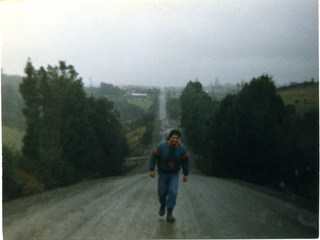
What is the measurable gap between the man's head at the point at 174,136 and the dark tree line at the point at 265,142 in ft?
1.02

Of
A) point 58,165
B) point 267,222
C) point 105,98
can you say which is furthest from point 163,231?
point 105,98

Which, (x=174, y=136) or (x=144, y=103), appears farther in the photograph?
(x=144, y=103)

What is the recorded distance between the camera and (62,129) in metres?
3.29

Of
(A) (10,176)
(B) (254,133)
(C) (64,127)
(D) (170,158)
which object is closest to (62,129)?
(C) (64,127)

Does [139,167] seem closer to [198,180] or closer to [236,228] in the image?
[198,180]

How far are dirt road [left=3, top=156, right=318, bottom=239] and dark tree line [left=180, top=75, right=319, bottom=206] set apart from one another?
0.75ft

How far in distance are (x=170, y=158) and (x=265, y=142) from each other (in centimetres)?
119

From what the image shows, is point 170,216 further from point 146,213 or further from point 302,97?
point 302,97

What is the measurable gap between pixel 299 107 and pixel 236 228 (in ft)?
5.33

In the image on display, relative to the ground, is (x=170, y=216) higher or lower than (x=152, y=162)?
lower

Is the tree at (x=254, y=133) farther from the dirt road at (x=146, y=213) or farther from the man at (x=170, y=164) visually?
the man at (x=170, y=164)

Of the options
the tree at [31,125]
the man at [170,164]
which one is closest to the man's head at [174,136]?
the man at [170,164]

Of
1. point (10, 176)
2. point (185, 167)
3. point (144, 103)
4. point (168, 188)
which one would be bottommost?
point (168, 188)

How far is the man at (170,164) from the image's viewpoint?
3.17m
